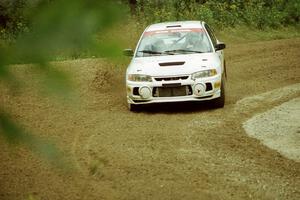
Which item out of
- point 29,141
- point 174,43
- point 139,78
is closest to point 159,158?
point 139,78

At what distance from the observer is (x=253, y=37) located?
2483 cm

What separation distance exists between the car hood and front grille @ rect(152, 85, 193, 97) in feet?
0.85

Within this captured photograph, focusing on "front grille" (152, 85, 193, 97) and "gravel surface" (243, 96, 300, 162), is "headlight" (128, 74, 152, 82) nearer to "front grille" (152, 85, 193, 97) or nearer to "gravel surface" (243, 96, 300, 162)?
"front grille" (152, 85, 193, 97)

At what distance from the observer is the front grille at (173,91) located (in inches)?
409

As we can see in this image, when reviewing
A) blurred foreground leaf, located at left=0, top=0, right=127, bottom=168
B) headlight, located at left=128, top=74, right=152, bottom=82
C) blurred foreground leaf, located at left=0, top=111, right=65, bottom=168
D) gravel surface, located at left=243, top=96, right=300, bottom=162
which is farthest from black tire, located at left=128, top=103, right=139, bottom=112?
blurred foreground leaf, located at left=0, top=0, right=127, bottom=168

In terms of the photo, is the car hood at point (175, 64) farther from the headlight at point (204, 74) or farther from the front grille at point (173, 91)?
the front grille at point (173, 91)

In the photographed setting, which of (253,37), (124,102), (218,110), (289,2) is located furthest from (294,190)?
(289,2)

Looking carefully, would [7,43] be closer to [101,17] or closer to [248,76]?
[101,17]

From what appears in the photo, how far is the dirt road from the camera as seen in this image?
6.35 m

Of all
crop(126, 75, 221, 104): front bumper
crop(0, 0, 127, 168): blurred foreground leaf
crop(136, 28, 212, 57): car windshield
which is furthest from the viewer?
crop(136, 28, 212, 57): car windshield

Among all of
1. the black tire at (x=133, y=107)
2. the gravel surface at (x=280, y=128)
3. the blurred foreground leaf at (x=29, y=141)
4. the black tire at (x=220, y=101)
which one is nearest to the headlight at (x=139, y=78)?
the black tire at (x=133, y=107)

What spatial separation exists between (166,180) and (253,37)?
18985mm

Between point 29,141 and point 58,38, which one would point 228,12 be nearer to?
point 29,141

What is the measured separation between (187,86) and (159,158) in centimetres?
296
